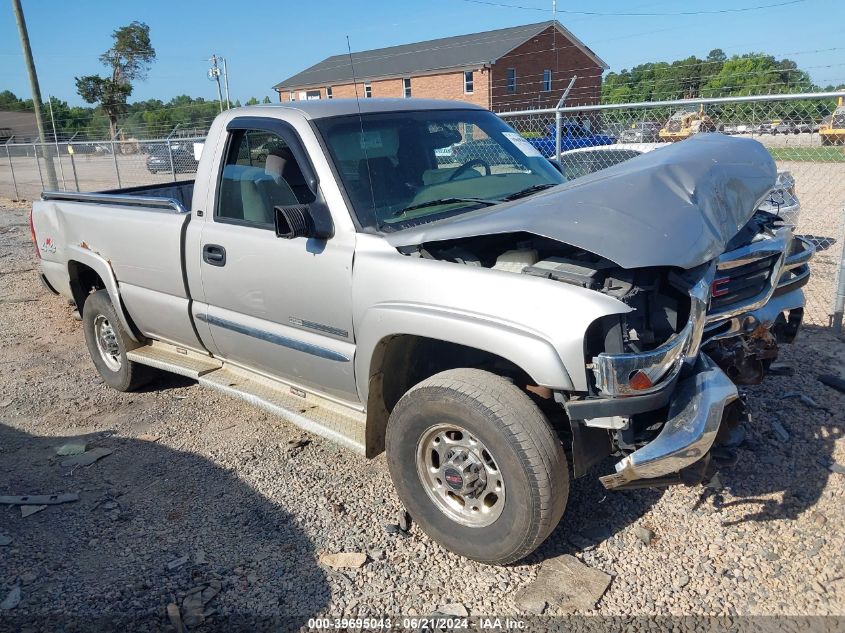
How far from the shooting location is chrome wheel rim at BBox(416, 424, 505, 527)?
300 cm

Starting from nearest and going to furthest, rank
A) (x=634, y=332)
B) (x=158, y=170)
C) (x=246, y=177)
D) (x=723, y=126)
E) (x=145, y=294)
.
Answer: (x=634, y=332) → (x=246, y=177) → (x=145, y=294) → (x=723, y=126) → (x=158, y=170)

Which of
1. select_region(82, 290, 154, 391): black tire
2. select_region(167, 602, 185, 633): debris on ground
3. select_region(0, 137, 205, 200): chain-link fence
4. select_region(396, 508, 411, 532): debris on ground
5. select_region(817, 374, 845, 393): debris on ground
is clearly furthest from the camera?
select_region(0, 137, 205, 200): chain-link fence

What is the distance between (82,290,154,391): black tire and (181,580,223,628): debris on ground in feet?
8.58

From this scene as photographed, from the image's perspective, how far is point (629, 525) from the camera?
134 inches

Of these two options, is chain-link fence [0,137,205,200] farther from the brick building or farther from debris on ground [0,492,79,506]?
the brick building

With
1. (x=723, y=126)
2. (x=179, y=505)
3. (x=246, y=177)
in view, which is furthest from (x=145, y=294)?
(x=723, y=126)

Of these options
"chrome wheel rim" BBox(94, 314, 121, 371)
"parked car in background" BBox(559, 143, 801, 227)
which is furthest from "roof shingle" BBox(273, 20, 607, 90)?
"chrome wheel rim" BBox(94, 314, 121, 371)

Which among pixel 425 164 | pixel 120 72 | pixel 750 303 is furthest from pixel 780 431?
pixel 120 72

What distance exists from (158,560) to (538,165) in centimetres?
317

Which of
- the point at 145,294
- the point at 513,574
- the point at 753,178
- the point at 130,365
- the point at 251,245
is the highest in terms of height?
the point at 753,178

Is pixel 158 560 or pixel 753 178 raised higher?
pixel 753 178

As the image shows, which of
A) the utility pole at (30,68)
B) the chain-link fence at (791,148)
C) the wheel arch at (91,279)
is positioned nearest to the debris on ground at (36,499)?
the wheel arch at (91,279)

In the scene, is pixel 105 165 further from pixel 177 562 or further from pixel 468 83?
pixel 177 562

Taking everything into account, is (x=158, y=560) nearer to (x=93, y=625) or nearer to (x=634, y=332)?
(x=93, y=625)
